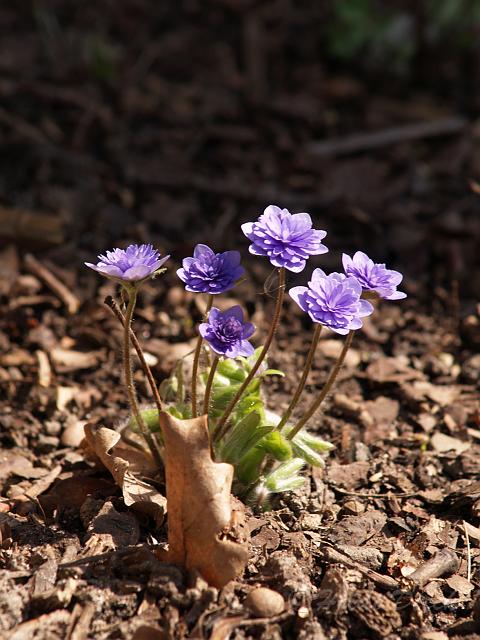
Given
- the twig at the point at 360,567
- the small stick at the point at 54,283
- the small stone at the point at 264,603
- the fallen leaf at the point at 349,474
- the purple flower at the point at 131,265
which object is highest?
the small stick at the point at 54,283

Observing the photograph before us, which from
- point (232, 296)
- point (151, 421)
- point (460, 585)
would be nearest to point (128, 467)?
point (151, 421)

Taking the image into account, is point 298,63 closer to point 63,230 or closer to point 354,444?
point 63,230

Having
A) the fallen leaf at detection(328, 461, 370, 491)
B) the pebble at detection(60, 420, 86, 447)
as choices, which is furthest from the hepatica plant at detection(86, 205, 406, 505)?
the pebble at detection(60, 420, 86, 447)

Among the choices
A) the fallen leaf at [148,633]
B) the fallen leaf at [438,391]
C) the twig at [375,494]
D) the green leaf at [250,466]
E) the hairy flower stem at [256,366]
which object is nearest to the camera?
the fallen leaf at [148,633]

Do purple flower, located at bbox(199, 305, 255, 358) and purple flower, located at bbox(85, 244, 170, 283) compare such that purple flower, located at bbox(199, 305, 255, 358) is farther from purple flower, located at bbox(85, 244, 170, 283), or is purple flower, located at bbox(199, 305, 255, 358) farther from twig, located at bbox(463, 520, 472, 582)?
twig, located at bbox(463, 520, 472, 582)

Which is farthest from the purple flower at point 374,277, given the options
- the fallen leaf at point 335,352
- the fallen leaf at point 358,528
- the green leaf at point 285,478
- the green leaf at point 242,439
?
the fallen leaf at point 335,352

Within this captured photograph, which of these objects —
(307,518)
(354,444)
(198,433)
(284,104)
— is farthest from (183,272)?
(284,104)

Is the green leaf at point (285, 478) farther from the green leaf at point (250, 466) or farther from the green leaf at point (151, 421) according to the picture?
the green leaf at point (151, 421)

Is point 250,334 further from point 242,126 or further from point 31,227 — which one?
point 242,126
